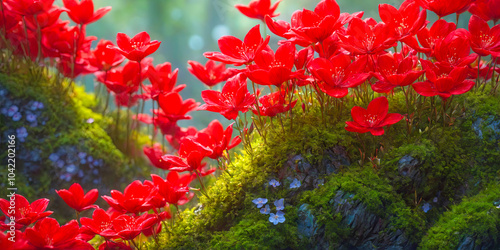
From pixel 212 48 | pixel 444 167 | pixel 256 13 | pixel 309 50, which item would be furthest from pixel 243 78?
pixel 212 48

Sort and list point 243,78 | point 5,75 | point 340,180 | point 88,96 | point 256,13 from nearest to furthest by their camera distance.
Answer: point 340,180
point 243,78
point 256,13
point 5,75
point 88,96

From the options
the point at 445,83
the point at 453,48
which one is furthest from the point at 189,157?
the point at 453,48

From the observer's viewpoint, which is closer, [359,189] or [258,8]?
[359,189]

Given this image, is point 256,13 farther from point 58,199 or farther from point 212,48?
point 212,48

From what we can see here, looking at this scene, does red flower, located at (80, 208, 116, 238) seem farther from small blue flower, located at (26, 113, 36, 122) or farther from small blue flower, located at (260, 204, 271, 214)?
small blue flower, located at (26, 113, 36, 122)

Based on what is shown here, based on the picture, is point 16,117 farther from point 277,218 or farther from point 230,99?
point 277,218

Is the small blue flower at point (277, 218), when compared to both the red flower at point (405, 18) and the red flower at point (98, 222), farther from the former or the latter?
the red flower at point (405, 18)
